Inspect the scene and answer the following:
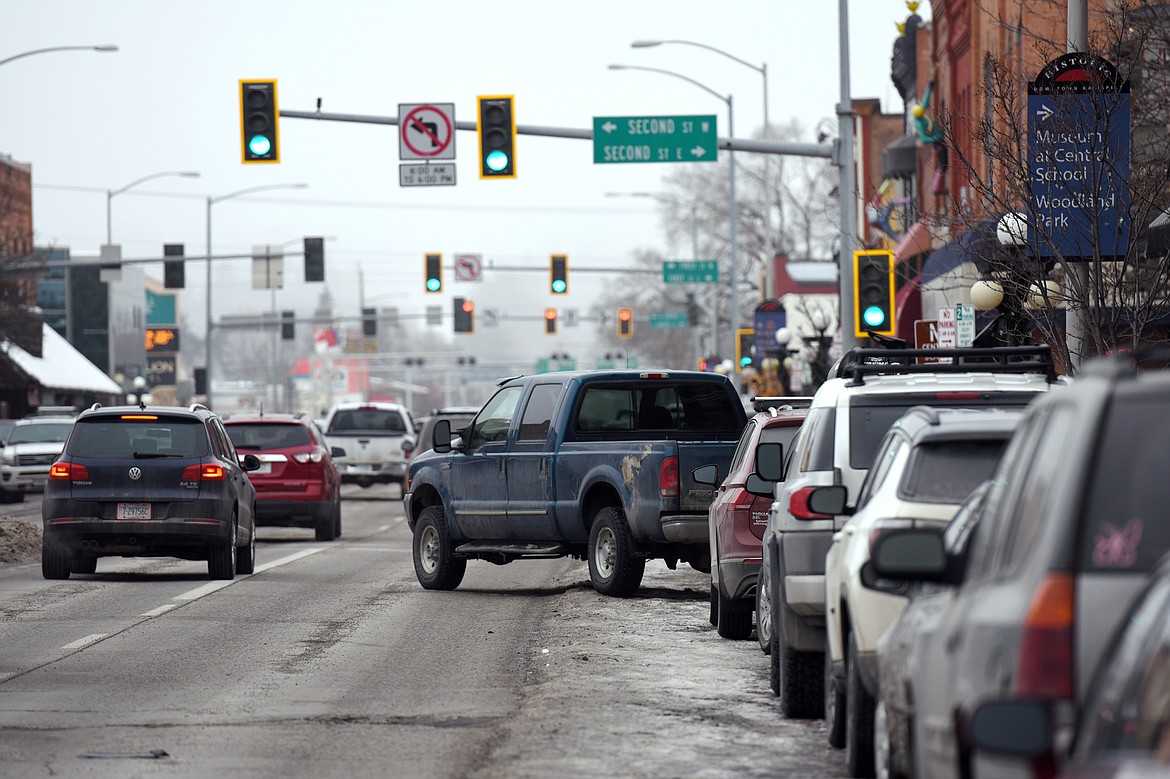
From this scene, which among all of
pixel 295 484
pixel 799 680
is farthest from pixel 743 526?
pixel 295 484

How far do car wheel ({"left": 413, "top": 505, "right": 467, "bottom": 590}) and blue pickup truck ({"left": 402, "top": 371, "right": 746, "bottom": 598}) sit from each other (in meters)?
0.01

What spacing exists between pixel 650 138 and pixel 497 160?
13.2 ft

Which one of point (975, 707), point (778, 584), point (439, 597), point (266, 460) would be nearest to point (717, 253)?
point (266, 460)

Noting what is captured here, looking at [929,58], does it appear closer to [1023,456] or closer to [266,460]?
[266,460]

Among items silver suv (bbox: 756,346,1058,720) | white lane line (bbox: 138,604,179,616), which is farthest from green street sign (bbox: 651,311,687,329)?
silver suv (bbox: 756,346,1058,720)

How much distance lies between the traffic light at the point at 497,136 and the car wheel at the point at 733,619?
13.6 metres

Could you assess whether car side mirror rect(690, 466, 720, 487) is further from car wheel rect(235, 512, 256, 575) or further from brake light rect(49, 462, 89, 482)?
brake light rect(49, 462, 89, 482)

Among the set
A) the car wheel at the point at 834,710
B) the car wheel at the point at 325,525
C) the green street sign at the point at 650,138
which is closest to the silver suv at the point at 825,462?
the car wheel at the point at 834,710

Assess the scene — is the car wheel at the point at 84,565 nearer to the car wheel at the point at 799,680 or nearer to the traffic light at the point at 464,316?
the car wheel at the point at 799,680

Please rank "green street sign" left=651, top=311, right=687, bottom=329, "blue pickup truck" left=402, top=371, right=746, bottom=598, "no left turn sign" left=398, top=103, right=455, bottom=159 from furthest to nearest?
"green street sign" left=651, top=311, right=687, bottom=329 < "no left turn sign" left=398, top=103, right=455, bottom=159 < "blue pickup truck" left=402, top=371, right=746, bottom=598

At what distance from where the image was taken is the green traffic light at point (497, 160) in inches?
1068

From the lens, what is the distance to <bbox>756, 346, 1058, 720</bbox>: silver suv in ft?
33.8

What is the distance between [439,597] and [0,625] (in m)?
4.44

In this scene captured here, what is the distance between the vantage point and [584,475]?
58.9 feet
